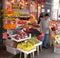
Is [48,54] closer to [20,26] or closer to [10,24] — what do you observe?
[20,26]

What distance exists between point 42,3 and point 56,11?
30.7 inches

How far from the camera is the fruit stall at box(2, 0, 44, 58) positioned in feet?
21.0

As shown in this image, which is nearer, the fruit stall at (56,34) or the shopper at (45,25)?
the fruit stall at (56,34)

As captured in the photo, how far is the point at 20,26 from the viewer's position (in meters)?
7.79

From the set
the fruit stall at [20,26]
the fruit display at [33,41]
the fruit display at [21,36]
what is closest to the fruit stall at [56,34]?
the fruit stall at [20,26]

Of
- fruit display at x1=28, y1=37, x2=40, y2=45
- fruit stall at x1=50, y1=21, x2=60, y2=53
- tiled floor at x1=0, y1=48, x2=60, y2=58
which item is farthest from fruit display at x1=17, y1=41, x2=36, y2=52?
fruit stall at x1=50, y1=21, x2=60, y2=53

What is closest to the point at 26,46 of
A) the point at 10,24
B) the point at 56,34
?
the point at 10,24

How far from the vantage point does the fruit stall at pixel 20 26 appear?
6.40 m

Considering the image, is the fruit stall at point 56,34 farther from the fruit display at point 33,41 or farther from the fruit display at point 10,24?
the fruit display at point 10,24

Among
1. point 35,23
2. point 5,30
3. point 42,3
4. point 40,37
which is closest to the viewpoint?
point 40,37

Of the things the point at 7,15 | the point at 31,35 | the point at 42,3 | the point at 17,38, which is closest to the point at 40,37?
the point at 31,35

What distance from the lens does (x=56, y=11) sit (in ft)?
31.2

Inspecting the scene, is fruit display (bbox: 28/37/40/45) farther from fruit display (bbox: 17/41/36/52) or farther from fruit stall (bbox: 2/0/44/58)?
fruit display (bbox: 17/41/36/52)

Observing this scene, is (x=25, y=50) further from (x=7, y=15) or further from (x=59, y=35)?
(x=59, y=35)
